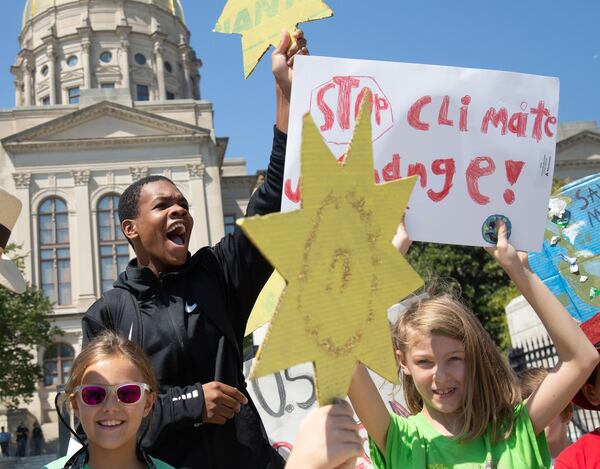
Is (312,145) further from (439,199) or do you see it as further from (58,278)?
(58,278)

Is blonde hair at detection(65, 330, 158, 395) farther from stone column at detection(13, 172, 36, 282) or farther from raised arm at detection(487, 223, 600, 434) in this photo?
stone column at detection(13, 172, 36, 282)

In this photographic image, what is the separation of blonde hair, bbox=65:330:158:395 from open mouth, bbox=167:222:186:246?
385mm

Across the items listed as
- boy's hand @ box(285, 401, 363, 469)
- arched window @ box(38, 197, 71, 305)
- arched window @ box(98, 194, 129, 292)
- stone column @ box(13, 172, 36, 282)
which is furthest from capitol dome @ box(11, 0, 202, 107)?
boy's hand @ box(285, 401, 363, 469)

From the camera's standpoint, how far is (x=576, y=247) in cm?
347

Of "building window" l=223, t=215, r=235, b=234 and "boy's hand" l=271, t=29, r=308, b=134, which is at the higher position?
"building window" l=223, t=215, r=235, b=234

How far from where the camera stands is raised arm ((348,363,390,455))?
1.94m

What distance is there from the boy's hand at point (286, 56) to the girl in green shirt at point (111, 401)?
0.91 metres

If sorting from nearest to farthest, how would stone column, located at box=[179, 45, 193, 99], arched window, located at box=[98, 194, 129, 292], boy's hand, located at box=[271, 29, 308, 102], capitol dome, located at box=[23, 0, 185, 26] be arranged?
1. boy's hand, located at box=[271, 29, 308, 102]
2. arched window, located at box=[98, 194, 129, 292]
3. capitol dome, located at box=[23, 0, 185, 26]
4. stone column, located at box=[179, 45, 193, 99]

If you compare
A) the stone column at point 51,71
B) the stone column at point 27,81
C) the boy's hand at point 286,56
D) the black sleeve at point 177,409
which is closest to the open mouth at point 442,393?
the black sleeve at point 177,409

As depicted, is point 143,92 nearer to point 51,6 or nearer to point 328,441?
point 51,6

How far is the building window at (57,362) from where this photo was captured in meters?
33.6

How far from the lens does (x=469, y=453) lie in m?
2.16

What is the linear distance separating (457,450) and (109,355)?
1.00m

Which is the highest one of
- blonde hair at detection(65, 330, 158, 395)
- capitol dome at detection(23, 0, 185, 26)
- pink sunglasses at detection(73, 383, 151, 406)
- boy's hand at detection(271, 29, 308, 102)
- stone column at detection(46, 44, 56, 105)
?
capitol dome at detection(23, 0, 185, 26)
